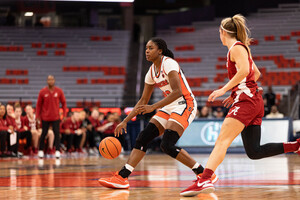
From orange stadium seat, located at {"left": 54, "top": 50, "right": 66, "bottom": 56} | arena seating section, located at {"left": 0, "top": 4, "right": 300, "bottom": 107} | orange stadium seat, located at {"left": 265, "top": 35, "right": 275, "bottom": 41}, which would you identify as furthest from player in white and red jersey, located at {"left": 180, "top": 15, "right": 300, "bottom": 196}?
orange stadium seat, located at {"left": 54, "top": 50, "right": 66, "bottom": 56}

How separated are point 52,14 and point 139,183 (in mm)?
25460

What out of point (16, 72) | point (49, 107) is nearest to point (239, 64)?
point (49, 107)

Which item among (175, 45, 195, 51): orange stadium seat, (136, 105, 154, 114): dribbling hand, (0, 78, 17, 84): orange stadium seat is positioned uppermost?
(175, 45, 195, 51): orange stadium seat

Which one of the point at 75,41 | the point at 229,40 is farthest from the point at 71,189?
the point at 75,41

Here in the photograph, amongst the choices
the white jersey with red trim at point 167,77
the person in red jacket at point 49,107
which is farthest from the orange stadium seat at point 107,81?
the white jersey with red trim at point 167,77

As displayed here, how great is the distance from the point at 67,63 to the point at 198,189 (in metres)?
22.1

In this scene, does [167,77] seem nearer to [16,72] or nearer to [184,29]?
[16,72]

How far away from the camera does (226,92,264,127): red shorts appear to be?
4.81m

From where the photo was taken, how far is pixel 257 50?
1028 inches

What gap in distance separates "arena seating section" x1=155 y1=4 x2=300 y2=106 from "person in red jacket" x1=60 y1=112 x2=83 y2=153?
22.0ft

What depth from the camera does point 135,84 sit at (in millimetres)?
25703

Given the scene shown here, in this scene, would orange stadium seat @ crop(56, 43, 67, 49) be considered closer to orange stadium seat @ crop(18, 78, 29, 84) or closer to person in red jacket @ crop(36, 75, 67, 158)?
orange stadium seat @ crop(18, 78, 29, 84)

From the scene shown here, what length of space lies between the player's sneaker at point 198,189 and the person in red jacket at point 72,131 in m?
11.4

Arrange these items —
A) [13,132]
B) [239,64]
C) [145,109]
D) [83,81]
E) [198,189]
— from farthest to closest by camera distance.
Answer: [83,81] < [13,132] < [145,109] < [239,64] < [198,189]
